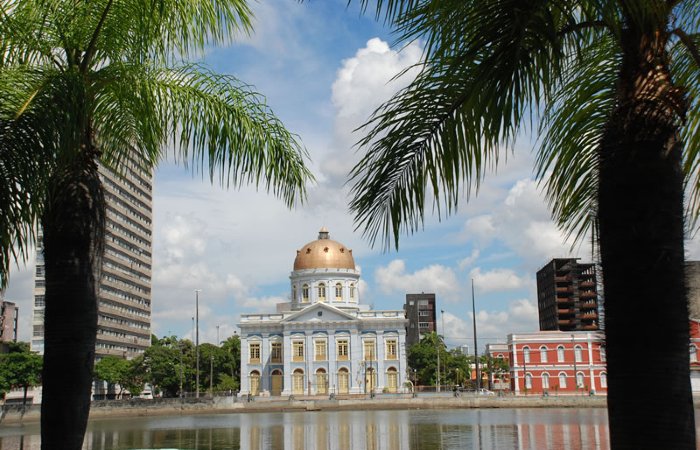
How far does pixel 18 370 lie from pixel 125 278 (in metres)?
41.3

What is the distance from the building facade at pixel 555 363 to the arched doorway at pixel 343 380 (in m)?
21.9

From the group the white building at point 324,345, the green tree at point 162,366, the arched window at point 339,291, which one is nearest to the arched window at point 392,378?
the white building at point 324,345

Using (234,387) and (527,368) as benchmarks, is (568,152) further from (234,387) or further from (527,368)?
(234,387)

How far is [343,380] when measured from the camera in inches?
3647

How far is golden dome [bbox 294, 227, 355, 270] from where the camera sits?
9706 centimetres

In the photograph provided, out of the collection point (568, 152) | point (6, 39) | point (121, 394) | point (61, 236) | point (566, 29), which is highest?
point (6, 39)

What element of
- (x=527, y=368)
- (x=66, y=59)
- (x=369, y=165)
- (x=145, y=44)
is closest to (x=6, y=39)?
(x=66, y=59)

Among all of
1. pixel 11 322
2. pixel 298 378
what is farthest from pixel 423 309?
pixel 11 322

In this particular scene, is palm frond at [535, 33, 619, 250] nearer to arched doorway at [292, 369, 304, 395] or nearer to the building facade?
the building facade

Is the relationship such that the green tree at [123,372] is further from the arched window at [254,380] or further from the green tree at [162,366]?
the arched window at [254,380]

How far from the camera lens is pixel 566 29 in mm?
4578

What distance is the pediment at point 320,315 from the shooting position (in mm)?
92188

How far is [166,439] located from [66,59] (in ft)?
91.4

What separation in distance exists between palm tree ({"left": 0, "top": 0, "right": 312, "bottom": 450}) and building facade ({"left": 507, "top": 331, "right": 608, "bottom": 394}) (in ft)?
255
